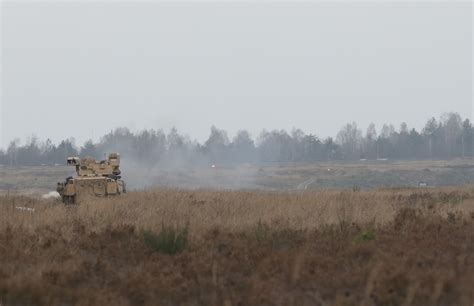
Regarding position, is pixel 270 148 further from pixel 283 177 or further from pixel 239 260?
pixel 239 260

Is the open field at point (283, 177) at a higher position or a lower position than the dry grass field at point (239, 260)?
lower

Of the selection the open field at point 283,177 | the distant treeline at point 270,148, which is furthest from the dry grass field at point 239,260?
the distant treeline at point 270,148

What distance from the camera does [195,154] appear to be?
11250 cm

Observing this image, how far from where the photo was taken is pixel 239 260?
8641 millimetres

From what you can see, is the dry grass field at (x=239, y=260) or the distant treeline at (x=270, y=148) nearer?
the dry grass field at (x=239, y=260)

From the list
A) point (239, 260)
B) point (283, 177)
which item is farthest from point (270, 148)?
point (239, 260)

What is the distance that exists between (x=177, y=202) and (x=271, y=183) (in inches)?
1842

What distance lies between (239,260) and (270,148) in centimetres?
13232

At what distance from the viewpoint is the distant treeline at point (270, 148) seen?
11081 cm

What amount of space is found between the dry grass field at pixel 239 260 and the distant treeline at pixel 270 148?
285 feet

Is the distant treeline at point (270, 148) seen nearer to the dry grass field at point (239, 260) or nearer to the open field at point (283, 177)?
the open field at point (283, 177)

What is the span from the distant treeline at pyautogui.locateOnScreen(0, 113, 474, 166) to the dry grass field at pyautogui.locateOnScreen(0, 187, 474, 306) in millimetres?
86814

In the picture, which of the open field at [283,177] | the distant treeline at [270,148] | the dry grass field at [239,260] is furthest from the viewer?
the distant treeline at [270,148]

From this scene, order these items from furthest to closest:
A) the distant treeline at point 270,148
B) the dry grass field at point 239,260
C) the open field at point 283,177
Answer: the distant treeline at point 270,148 < the open field at point 283,177 < the dry grass field at point 239,260
